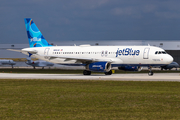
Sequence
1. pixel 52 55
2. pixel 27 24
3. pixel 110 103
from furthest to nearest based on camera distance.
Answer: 1. pixel 27 24
2. pixel 52 55
3. pixel 110 103

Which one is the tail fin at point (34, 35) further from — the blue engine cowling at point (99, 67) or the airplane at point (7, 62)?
the airplane at point (7, 62)

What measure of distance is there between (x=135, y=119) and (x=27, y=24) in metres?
47.4

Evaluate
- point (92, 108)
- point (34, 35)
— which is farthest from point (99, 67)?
point (92, 108)

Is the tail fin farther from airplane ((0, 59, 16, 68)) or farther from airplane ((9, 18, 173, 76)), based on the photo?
airplane ((0, 59, 16, 68))

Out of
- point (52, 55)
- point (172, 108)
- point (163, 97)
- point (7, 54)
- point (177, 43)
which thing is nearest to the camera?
point (172, 108)

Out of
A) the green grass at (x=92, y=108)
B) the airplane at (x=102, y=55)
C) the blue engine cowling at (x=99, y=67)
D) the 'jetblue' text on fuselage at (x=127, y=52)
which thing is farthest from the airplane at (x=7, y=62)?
the green grass at (x=92, y=108)

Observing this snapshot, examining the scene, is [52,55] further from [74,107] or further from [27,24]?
[74,107]

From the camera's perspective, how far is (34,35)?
56594 mm

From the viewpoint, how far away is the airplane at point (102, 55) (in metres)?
46.1

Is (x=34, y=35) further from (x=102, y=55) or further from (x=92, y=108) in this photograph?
(x=92, y=108)

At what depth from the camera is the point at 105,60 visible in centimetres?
4866

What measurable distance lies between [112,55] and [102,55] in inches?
73.0

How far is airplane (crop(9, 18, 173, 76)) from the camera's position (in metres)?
46.1

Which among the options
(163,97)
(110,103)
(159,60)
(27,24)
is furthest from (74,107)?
(27,24)
